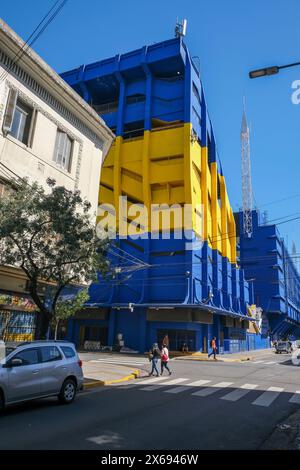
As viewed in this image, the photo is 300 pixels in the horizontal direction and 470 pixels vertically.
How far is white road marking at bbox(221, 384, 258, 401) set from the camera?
11.6 m

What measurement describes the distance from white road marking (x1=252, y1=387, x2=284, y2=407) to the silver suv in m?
5.45

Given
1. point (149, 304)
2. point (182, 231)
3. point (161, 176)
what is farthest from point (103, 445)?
point (161, 176)

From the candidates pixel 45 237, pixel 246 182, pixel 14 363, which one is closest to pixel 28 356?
pixel 14 363

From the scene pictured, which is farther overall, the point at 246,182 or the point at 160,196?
the point at 246,182

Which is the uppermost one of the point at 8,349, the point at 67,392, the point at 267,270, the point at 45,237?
the point at 267,270

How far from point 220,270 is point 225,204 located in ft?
32.0

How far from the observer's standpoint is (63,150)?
1817 centimetres

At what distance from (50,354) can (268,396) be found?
7301 mm

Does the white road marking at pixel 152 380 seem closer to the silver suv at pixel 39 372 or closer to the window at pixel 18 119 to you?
the silver suv at pixel 39 372

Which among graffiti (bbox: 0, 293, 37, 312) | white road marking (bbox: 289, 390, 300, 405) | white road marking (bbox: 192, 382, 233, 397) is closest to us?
white road marking (bbox: 289, 390, 300, 405)

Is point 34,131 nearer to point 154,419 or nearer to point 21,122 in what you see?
point 21,122

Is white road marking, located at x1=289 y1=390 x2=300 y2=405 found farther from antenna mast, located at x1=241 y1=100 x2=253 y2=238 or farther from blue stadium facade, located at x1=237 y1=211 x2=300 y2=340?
antenna mast, located at x1=241 y1=100 x2=253 y2=238

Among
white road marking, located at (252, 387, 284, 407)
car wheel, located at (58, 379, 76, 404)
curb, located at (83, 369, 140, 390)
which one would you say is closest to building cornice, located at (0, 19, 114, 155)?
car wheel, located at (58, 379, 76, 404)

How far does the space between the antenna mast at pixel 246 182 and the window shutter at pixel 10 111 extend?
58.8 metres
